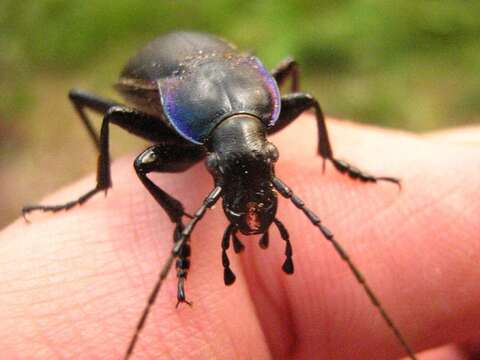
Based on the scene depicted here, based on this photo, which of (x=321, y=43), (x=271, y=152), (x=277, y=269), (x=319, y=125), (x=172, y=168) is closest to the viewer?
(x=271, y=152)

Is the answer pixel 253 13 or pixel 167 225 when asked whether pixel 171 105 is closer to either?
pixel 167 225

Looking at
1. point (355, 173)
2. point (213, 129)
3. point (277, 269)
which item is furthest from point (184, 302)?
point (355, 173)

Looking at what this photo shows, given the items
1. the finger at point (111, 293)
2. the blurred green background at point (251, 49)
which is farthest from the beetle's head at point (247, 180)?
the blurred green background at point (251, 49)

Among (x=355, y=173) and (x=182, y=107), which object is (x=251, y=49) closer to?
(x=355, y=173)

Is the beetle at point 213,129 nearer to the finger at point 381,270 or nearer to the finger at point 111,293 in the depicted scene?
the finger at point 111,293

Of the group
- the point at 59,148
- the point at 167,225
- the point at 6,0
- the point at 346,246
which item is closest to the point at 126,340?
the point at 167,225

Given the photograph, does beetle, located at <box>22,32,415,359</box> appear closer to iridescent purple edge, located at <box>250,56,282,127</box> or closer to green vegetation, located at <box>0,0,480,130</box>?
iridescent purple edge, located at <box>250,56,282,127</box>
